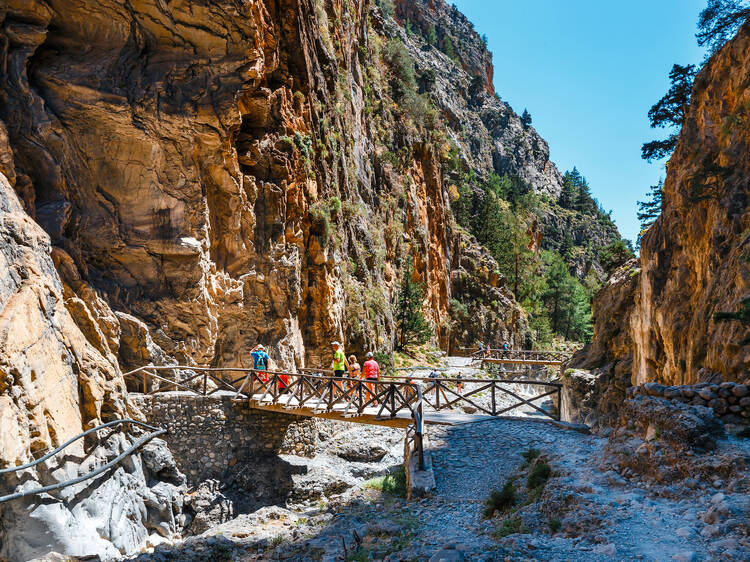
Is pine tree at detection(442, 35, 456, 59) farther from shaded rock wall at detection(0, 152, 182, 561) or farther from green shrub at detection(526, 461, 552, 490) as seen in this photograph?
green shrub at detection(526, 461, 552, 490)

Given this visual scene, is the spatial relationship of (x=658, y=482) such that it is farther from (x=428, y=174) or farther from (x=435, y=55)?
(x=435, y=55)

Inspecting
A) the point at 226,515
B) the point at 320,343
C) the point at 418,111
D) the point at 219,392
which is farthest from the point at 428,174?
the point at 226,515

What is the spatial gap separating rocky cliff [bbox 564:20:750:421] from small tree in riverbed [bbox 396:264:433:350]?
1549 centimetres

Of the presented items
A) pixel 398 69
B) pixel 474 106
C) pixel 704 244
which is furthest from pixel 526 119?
pixel 704 244

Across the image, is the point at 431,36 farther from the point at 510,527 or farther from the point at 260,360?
the point at 510,527

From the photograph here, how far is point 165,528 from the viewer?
11.3 m

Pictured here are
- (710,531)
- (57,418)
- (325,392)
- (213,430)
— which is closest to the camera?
(710,531)

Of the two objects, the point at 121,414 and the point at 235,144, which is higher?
the point at 235,144

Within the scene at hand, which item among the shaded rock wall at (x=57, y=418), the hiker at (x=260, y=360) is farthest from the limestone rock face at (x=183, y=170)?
the hiker at (x=260, y=360)

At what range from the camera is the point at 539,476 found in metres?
7.92

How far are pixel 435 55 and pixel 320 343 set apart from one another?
2712 inches

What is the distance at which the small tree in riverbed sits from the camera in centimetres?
3123

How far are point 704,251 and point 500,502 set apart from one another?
841 centimetres

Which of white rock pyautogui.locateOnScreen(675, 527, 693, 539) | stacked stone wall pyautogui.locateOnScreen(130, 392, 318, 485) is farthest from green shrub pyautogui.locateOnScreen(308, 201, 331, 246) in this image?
white rock pyautogui.locateOnScreen(675, 527, 693, 539)
